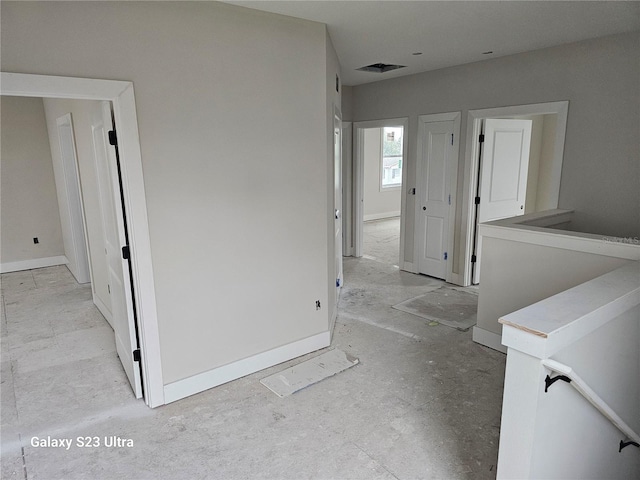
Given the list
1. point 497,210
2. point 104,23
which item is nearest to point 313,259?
point 104,23

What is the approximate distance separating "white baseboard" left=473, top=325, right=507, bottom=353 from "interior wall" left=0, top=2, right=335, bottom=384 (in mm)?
1428

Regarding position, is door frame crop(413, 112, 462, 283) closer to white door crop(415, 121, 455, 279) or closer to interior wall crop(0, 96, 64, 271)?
white door crop(415, 121, 455, 279)

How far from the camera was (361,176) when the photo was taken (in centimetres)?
621

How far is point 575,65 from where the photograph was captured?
371 cm

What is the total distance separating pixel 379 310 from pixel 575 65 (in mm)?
2974

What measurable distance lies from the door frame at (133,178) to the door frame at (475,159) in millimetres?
3628

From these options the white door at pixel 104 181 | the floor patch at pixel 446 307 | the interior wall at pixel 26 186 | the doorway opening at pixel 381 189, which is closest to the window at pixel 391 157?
the doorway opening at pixel 381 189

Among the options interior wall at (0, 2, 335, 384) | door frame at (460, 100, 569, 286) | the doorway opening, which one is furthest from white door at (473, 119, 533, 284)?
interior wall at (0, 2, 335, 384)

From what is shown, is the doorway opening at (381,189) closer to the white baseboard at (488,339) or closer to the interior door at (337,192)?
the interior door at (337,192)

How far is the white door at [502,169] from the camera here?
482cm

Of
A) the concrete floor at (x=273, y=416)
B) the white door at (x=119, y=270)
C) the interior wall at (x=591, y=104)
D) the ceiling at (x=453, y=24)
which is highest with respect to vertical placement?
the ceiling at (x=453, y=24)

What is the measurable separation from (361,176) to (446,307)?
255cm

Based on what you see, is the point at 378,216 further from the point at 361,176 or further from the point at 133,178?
the point at 133,178

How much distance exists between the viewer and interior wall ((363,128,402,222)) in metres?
9.32
